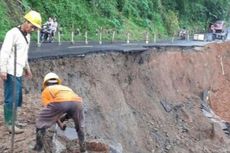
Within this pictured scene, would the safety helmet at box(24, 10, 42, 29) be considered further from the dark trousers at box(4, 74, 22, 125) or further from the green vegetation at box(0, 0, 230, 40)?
the green vegetation at box(0, 0, 230, 40)

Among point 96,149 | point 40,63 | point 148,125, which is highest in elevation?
point 40,63

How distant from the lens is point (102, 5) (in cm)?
3475

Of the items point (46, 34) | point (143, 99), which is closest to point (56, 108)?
point (143, 99)

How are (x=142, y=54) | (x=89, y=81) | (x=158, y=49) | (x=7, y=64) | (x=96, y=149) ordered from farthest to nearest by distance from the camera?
(x=158, y=49), (x=142, y=54), (x=89, y=81), (x=96, y=149), (x=7, y=64)

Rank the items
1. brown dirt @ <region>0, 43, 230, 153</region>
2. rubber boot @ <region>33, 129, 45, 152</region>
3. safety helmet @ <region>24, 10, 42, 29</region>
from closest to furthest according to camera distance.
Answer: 1. rubber boot @ <region>33, 129, 45, 152</region>
2. safety helmet @ <region>24, 10, 42, 29</region>
3. brown dirt @ <region>0, 43, 230, 153</region>

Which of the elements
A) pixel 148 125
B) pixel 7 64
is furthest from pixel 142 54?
pixel 7 64

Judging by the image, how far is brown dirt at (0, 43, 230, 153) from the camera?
51.1ft

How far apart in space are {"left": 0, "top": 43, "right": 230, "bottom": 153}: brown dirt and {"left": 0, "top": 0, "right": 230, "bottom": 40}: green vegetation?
244 inches

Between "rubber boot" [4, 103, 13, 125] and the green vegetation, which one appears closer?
"rubber boot" [4, 103, 13, 125]

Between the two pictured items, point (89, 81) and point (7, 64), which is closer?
point (7, 64)

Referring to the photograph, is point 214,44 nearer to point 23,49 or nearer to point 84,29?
point 84,29

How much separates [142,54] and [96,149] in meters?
14.0

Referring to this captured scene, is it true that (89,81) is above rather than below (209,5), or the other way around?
below

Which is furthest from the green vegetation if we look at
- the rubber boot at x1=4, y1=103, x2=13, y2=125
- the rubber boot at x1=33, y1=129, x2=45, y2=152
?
the rubber boot at x1=33, y1=129, x2=45, y2=152
